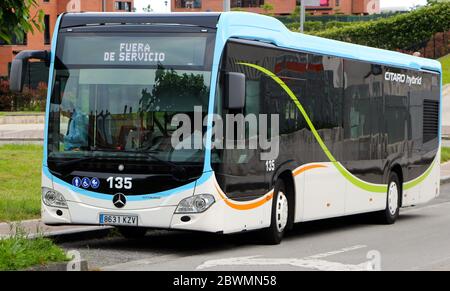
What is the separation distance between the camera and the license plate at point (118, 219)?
14.4m

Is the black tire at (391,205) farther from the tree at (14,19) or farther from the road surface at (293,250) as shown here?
the tree at (14,19)

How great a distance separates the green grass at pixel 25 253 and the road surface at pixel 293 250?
94 cm

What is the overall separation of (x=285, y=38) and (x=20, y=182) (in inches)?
291

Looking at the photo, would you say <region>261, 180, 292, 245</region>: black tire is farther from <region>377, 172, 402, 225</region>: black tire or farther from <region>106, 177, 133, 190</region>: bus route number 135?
<region>377, 172, 402, 225</region>: black tire

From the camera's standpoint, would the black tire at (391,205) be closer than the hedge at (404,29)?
Yes

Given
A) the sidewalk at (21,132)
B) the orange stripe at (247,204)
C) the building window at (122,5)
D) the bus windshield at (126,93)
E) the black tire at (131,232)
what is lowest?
the sidewalk at (21,132)

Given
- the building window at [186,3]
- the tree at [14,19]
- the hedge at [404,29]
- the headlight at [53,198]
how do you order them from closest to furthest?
the tree at [14,19], the headlight at [53,198], the hedge at [404,29], the building window at [186,3]

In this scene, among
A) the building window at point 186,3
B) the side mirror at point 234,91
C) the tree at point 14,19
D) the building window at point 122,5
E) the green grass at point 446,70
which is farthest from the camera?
the building window at point 186,3

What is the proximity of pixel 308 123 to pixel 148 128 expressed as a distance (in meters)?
3.21

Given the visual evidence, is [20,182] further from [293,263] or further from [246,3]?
[246,3]

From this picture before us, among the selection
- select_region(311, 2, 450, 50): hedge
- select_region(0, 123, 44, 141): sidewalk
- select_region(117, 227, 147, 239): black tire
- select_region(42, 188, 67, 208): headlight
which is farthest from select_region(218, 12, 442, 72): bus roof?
select_region(311, 2, 450, 50): hedge

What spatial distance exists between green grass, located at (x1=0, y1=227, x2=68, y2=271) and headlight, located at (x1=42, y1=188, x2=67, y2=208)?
2526 millimetres

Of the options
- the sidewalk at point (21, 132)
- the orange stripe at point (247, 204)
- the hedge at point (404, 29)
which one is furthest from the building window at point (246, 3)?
the orange stripe at point (247, 204)

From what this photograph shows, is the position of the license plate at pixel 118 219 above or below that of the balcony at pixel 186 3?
below
